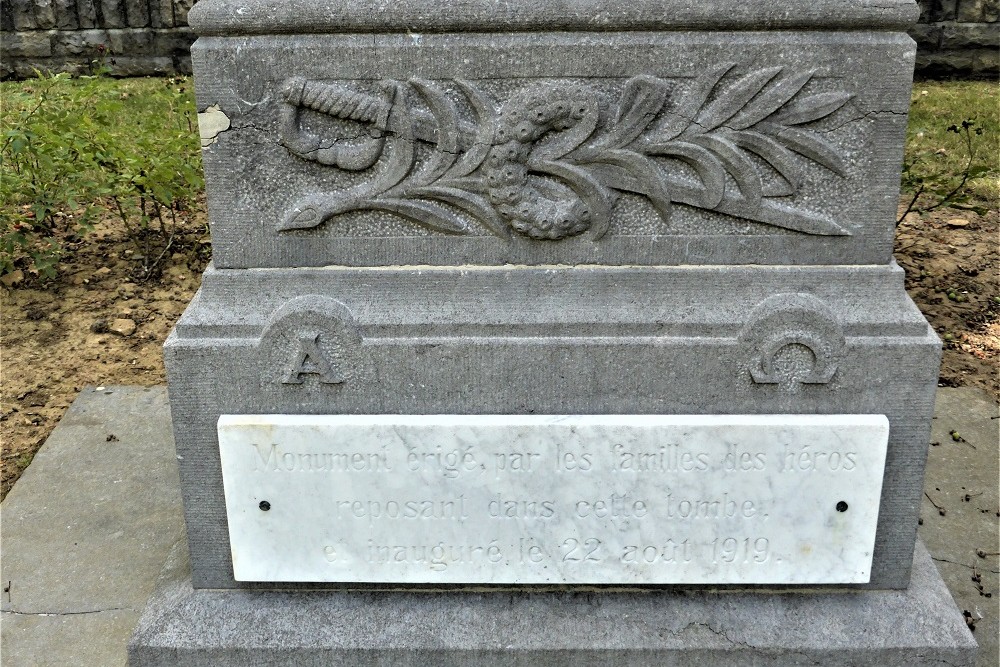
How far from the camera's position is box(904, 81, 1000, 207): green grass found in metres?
5.93

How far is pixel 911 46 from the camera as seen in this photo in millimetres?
2406

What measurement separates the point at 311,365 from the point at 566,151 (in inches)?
33.5

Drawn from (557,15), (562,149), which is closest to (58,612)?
(562,149)

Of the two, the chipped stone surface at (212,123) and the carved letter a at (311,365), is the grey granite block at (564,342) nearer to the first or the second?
the carved letter a at (311,365)

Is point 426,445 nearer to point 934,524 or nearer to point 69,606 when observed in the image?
point 69,606

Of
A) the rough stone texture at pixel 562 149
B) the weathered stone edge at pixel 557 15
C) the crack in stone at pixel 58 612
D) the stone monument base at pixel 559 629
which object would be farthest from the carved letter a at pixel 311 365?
the crack in stone at pixel 58 612

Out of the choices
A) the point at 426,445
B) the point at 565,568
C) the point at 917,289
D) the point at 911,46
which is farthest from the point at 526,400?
the point at 917,289

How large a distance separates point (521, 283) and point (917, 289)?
3.24 m

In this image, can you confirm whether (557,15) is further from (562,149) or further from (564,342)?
(564,342)

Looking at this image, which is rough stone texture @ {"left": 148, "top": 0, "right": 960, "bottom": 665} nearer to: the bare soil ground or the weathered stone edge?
the weathered stone edge

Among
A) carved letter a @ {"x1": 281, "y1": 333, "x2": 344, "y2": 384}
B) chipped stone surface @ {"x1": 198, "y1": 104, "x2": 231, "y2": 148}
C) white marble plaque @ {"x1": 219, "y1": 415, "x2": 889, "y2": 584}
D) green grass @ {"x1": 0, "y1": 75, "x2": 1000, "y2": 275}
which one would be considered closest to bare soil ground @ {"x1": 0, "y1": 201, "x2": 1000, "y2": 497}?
green grass @ {"x1": 0, "y1": 75, "x2": 1000, "y2": 275}

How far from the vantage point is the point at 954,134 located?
6609 millimetres

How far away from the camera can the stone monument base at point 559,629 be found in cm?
270

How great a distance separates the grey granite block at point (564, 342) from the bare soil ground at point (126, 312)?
1.69 m
